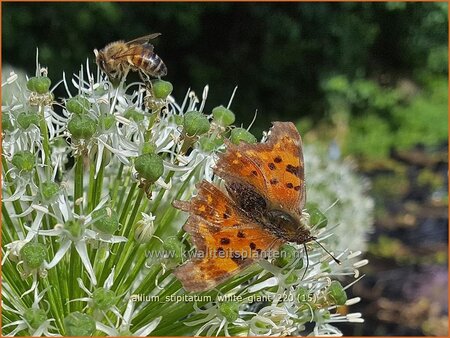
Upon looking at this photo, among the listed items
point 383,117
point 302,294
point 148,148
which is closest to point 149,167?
point 148,148

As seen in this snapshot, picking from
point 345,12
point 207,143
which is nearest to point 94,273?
point 207,143

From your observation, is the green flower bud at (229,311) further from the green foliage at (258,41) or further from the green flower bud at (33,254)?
the green foliage at (258,41)

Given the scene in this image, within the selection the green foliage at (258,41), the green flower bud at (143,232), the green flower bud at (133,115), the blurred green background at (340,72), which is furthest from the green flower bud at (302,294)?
the green foliage at (258,41)

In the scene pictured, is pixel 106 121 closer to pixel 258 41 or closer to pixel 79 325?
pixel 79 325

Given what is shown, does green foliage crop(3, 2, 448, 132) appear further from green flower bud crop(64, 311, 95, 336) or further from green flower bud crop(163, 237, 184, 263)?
green flower bud crop(64, 311, 95, 336)

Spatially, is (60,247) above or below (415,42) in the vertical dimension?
below

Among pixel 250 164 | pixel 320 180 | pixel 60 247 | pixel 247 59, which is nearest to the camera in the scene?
pixel 60 247

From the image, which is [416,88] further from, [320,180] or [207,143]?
[207,143]
